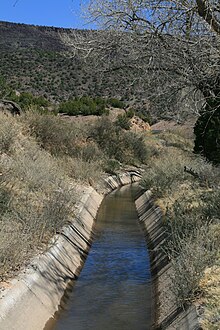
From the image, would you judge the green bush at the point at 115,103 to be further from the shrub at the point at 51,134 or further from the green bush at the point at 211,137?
the green bush at the point at 211,137

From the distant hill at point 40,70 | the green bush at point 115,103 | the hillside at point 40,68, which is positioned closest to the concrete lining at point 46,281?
the green bush at point 115,103

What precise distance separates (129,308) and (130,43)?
5678mm

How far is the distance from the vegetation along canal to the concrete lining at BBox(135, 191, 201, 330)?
0.23 meters

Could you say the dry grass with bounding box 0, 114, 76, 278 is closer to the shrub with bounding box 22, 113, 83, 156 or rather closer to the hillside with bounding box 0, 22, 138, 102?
the shrub with bounding box 22, 113, 83, 156

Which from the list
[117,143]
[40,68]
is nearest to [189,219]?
[117,143]

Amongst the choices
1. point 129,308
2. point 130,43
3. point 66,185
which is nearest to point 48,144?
point 66,185

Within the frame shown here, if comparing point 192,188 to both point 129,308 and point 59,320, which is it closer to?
point 129,308

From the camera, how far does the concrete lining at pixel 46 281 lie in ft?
26.1

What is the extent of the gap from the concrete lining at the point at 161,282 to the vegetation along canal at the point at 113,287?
0.23 m

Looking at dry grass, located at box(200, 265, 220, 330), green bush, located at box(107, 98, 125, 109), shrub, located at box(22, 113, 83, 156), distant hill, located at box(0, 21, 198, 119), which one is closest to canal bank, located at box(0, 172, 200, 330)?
dry grass, located at box(200, 265, 220, 330)

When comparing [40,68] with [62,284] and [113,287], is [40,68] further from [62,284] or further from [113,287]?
[62,284]

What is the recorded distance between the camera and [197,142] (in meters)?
26.2

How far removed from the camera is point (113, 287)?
11219mm

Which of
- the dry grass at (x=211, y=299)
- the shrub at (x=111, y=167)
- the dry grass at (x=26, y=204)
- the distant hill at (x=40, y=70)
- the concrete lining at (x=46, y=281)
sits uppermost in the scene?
the distant hill at (x=40, y=70)
